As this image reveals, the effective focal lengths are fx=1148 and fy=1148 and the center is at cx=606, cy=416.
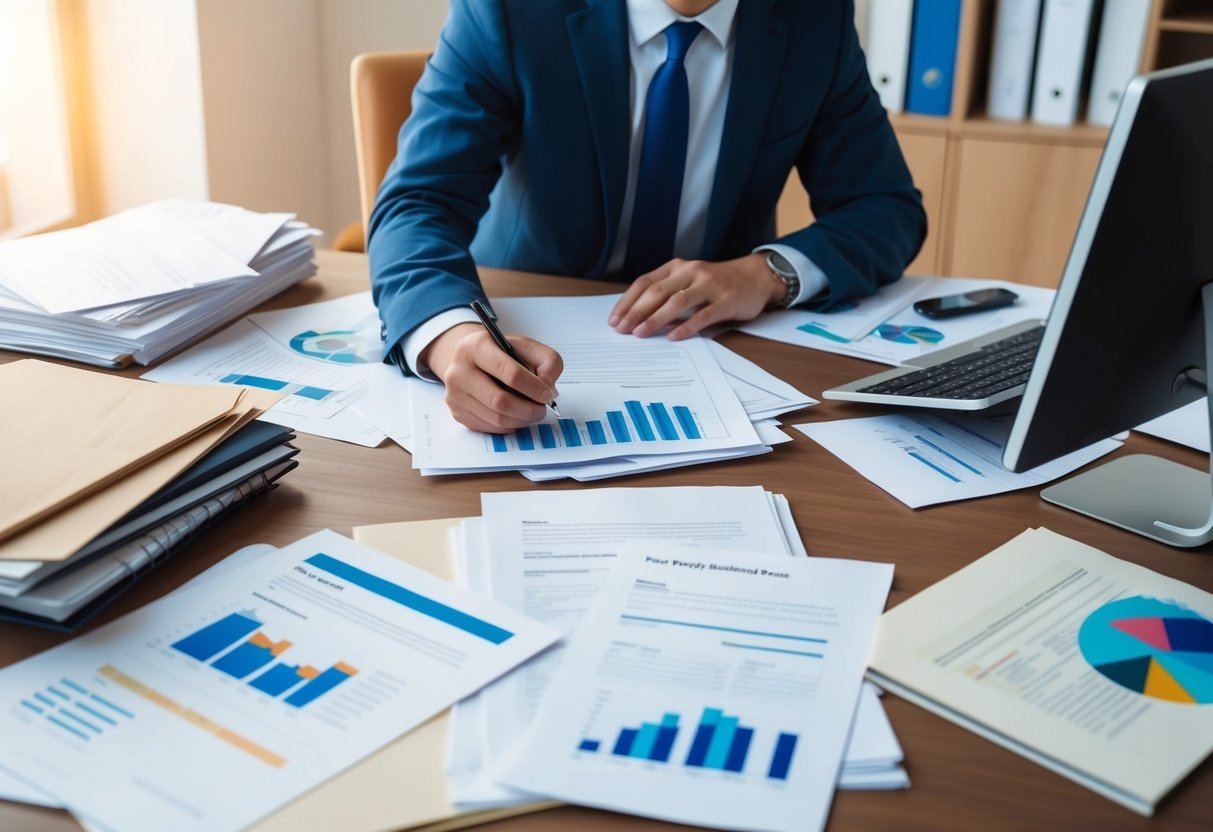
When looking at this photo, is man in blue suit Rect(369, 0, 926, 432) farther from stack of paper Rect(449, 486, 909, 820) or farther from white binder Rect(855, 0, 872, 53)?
white binder Rect(855, 0, 872, 53)

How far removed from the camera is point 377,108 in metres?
1.86

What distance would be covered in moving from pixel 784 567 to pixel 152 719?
462 millimetres

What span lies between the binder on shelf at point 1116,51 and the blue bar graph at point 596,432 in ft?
6.41

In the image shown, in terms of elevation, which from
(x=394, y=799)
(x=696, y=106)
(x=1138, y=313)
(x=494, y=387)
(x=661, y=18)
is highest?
(x=661, y=18)

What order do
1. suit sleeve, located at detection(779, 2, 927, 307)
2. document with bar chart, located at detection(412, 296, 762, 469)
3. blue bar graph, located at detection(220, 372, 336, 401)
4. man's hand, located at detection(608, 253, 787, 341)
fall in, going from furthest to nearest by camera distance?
suit sleeve, located at detection(779, 2, 927, 307) < man's hand, located at detection(608, 253, 787, 341) < blue bar graph, located at detection(220, 372, 336, 401) < document with bar chart, located at detection(412, 296, 762, 469)

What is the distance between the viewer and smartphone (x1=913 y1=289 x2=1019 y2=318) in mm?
1451

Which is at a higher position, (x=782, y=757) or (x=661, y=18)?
(x=661, y=18)

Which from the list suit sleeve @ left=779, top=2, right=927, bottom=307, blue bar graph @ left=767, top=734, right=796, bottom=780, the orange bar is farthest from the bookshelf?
the orange bar

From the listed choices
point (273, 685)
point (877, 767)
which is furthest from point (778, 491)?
point (273, 685)

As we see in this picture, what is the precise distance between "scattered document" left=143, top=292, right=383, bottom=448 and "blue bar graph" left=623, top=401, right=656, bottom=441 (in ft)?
0.81

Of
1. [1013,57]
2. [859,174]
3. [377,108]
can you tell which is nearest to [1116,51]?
[1013,57]

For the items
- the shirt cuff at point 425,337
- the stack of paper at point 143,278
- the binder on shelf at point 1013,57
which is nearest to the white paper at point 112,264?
the stack of paper at point 143,278

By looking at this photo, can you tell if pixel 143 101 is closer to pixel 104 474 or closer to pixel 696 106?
pixel 696 106

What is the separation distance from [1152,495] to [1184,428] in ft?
0.57
